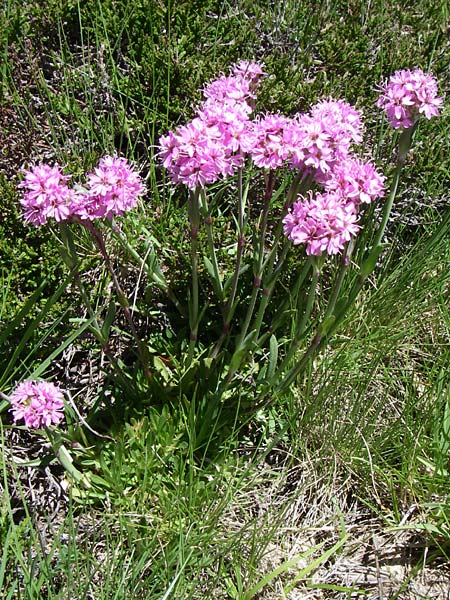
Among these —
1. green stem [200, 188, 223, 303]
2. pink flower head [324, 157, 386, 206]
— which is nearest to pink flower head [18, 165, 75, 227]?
green stem [200, 188, 223, 303]

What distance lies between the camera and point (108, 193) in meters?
1.91

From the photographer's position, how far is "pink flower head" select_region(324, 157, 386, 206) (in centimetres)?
197

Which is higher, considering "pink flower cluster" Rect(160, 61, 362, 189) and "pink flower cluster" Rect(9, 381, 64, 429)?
"pink flower cluster" Rect(160, 61, 362, 189)

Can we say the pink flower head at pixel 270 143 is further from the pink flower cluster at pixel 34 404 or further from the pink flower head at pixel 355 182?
the pink flower cluster at pixel 34 404

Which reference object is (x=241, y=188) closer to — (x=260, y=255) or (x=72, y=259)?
(x=260, y=255)

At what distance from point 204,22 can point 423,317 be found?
187 centimetres

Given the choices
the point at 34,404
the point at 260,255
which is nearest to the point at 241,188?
the point at 260,255

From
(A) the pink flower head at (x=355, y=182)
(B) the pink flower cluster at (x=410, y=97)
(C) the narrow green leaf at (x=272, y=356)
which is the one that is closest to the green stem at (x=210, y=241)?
(C) the narrow green leaf at (x=272, y=356)

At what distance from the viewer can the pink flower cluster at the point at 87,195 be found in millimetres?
1912

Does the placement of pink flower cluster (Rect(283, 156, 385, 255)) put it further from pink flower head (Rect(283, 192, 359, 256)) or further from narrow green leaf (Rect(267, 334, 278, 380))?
narrow green leaf (Rect(267, 334, 278, 380))

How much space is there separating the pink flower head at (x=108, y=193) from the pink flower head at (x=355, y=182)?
0.57m

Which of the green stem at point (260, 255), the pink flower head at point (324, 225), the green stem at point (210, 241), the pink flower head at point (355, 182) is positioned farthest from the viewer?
the green stem at point (210, 241)

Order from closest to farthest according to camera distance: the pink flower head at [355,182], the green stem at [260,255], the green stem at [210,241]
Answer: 1. the pink flower head at [355,182]
2. the green stem at [260,255]
3. the green stem at [210,241]

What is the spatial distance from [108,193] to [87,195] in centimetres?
7
